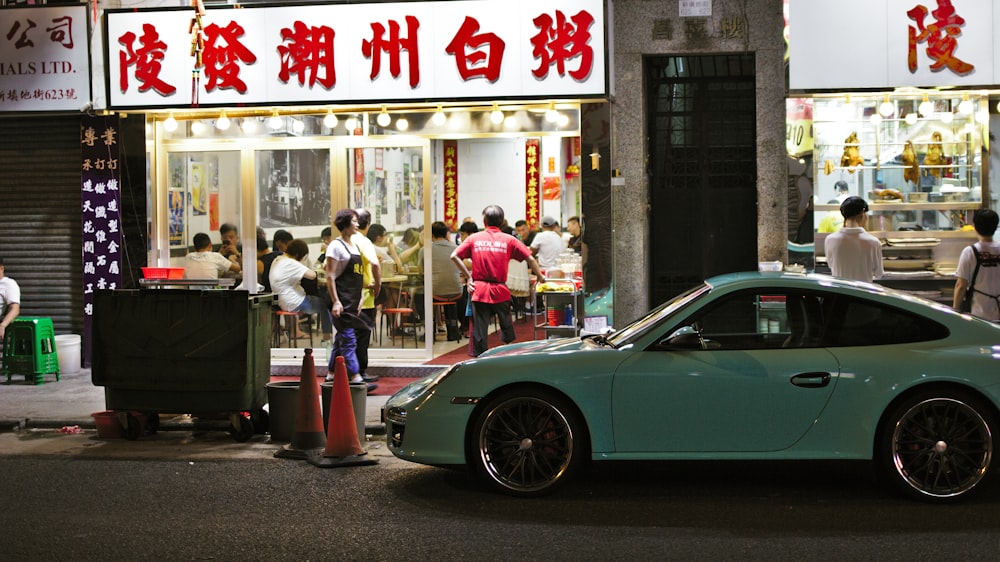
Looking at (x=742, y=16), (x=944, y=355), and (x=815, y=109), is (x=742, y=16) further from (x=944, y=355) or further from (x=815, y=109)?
(x=944, y=355)

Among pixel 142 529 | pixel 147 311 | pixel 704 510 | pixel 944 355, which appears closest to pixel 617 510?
pixel 704 510

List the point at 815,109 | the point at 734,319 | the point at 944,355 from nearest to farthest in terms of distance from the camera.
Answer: the point at 944,355
the point at 734,319
the point at 815,109

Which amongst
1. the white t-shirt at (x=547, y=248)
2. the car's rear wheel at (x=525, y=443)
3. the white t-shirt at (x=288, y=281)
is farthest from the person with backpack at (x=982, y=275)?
the white t-shirt at (x=288, y=281)

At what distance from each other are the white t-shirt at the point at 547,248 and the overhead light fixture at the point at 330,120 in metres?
3.83

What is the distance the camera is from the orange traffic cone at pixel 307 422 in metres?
8.55

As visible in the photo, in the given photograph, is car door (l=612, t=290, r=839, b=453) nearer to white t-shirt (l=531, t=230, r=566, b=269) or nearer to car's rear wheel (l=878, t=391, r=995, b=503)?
car's rear wheel (l=878, t=391, r=995, b=503)

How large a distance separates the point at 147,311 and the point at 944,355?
246 inches

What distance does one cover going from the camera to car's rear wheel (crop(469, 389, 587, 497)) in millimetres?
6973

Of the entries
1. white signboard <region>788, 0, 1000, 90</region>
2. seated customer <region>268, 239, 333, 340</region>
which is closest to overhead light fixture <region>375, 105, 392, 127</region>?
seated customer <region>268, 239, 333, 340</region>

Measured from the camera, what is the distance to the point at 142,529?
643 cm

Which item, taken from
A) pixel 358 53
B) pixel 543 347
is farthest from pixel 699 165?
pixel 543 347

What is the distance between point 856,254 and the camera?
33.8ft

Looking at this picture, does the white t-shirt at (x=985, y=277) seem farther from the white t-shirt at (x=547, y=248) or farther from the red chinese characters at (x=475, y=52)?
the white t-shirt at (x=547, y=248)

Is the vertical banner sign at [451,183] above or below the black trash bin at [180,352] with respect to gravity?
above
